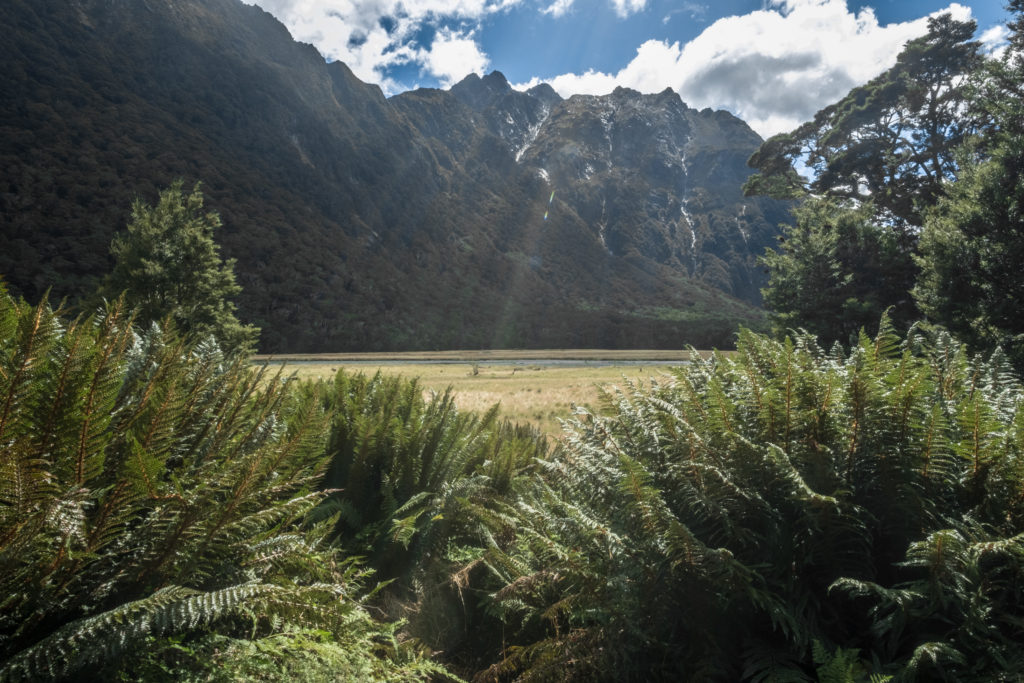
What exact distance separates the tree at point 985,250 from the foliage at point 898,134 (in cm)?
780

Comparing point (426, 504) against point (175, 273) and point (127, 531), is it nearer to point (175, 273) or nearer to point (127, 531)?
point (127, 531)

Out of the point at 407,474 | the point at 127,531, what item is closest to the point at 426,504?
the point at 407,474

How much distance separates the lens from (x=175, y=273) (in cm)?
1595

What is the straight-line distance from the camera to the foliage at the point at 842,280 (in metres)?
16.6

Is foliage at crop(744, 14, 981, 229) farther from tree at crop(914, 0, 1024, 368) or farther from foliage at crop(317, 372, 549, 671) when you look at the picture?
foliage at crop(317, 372, 549, 671)

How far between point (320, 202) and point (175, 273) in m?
100

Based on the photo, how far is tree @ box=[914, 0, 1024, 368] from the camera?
11031mm

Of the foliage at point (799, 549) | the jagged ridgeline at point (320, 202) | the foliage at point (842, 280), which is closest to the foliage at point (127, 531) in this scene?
the foliage at point (799, 549)

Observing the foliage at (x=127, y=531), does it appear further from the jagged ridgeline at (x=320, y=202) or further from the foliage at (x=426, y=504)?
the jagged ridgeline at (x=320, y=202)

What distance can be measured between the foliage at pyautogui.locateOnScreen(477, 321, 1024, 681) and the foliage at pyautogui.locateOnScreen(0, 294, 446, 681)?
81 cm

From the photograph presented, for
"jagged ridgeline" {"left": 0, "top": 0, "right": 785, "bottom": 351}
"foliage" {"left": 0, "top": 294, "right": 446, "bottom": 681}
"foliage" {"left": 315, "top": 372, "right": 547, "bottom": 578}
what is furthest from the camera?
"jagged ridgeline" {"left": 0, "top": 0, "right": 785, "bottom": 351}

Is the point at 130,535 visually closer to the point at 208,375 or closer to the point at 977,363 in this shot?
the point at 208,375

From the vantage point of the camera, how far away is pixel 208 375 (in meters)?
2.22

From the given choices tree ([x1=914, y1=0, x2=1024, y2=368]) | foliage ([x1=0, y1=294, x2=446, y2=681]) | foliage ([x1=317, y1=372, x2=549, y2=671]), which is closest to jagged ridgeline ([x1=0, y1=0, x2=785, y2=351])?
foliage ([x1=317, y1=372, x2=549, y2=671])
